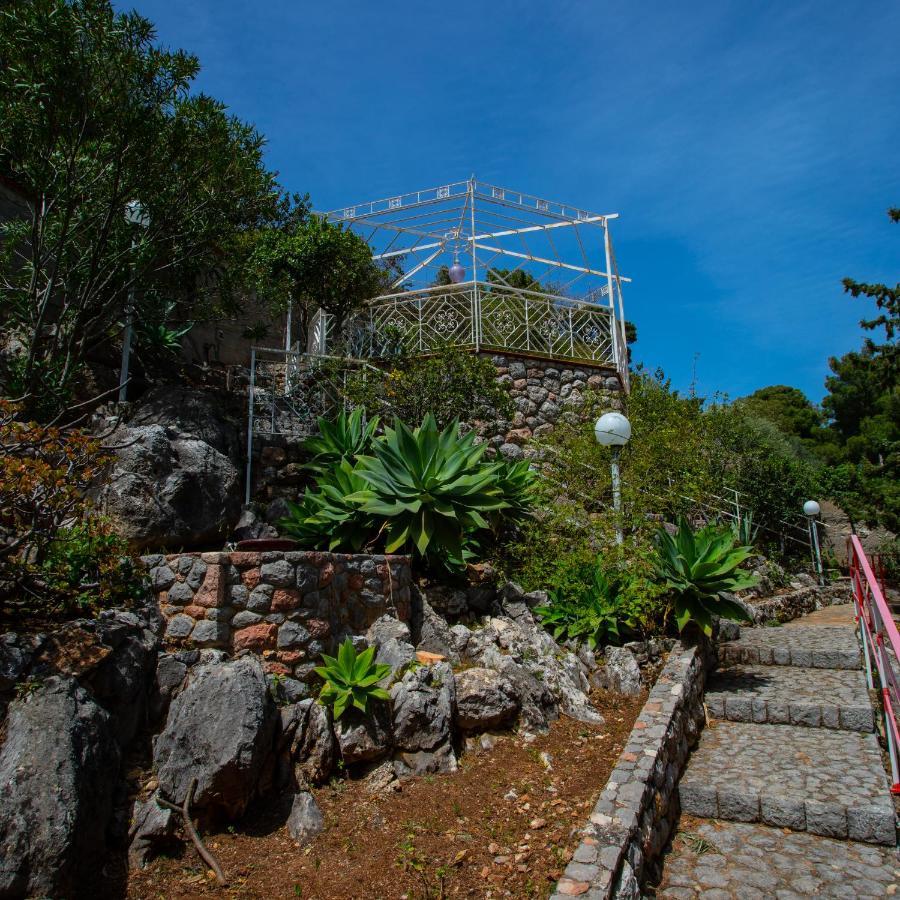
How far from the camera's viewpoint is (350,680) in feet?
15.3

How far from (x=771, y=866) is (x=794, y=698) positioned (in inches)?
95.5

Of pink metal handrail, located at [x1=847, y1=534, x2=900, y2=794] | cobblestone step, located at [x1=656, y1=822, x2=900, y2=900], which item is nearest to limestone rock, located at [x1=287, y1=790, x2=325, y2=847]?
cobblestone step, located at [x1=656, y1=822, x2=900, y2=900]

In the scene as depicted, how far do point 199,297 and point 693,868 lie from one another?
9376mm

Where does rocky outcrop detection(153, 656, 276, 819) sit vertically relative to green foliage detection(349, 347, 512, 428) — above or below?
below

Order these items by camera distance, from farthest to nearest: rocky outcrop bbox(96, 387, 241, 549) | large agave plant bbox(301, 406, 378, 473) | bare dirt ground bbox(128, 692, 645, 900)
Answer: large agave plant bbox(301, 406, 378, 473)
rocky outcrop bbox(96, 387, 241, 549)
bare dirt ground bbox(128, 692, 645, 900)

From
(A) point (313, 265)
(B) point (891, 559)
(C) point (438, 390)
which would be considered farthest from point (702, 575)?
(B) point (891, 559)

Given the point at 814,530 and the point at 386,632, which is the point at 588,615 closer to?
the point at 386,632

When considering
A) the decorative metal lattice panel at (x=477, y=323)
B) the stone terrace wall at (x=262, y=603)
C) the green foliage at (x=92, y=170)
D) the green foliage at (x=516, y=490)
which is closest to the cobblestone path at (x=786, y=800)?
the green foliage at (x=516, y=490)

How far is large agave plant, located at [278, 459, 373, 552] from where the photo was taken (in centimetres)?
642

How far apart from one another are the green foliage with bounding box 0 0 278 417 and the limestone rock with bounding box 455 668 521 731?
456 cm

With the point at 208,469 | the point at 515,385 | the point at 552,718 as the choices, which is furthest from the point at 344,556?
the point at 515,385

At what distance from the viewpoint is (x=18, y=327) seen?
25.7 ft

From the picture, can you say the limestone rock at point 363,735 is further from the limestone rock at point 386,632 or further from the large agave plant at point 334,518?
the large agave plant at point 334,518

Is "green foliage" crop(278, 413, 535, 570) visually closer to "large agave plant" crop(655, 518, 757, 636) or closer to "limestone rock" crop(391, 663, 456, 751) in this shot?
"limestone rock" crop(391, 663, 456, 751)
